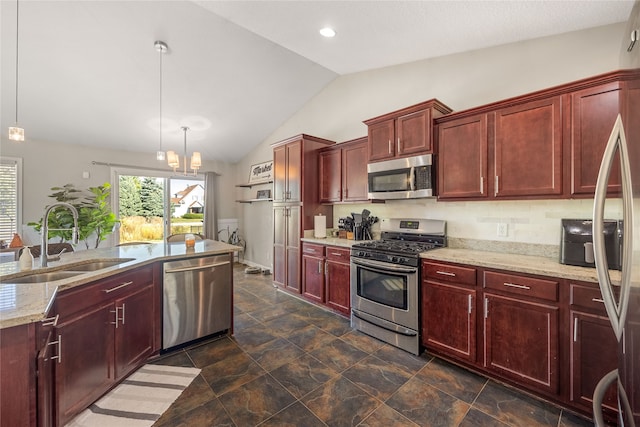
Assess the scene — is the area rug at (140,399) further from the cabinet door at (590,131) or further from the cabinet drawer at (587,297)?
the cabinet door at (590,131)

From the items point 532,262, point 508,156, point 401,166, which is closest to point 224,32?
point 401,166

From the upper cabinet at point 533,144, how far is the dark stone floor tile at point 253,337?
2360 mm

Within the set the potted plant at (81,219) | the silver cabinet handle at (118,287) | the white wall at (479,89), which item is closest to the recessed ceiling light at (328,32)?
the white wall at (479,89)

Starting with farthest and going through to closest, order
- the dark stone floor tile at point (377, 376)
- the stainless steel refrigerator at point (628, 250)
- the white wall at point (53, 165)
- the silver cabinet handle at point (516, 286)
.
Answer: the white wall at point (53, 165) < the dark stone floor tile at point (377, 376) < the silver cabinet handle at point (516, 286) < the stainless steel refrigerator at point (628, 250)

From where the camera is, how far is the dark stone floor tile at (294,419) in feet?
5.25

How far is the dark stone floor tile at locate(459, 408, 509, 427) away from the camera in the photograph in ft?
5.23

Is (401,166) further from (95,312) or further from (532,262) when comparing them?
(95,312)

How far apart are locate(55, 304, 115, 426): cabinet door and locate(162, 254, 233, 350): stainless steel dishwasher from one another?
0.53 meters

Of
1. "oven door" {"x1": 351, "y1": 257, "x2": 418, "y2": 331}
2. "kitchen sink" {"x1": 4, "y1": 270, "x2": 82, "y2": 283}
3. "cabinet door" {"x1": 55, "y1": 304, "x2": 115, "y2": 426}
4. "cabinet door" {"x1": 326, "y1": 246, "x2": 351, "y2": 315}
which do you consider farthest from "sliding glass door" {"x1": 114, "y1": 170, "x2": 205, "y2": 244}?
"oven door" {"x1": 351, "y1": 257, "x2": 418, "y2": 331}

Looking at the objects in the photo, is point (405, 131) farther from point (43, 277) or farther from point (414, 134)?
point (43, 277)

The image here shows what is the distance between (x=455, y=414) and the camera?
1.69m

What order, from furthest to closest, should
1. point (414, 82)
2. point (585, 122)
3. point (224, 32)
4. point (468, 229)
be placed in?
point (414, 82), point (224, 32), point (468, 229), point (585, 122)

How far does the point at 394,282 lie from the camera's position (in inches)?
100

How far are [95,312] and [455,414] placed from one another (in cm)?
249
